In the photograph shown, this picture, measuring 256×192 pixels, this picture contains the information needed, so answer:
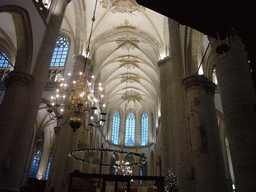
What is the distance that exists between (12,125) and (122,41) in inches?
513

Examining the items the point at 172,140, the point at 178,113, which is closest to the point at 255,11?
the point at 178,113

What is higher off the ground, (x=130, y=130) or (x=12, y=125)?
(x=130, y=130)

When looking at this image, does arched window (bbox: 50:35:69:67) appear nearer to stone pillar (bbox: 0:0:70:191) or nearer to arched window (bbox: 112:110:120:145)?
stone pillar (bbox: 0:0:70:191)

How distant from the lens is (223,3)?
132 inches

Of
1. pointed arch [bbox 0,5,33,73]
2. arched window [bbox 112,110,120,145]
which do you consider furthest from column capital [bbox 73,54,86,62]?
arched window [bbox 112,110,120,145]

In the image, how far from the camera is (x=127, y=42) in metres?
18.2

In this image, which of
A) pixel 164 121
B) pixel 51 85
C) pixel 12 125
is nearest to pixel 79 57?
pixel 51 85

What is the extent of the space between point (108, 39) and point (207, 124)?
11675 millimetres

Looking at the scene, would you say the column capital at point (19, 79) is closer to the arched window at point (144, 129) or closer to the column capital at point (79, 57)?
the column capital at point (79, 57)

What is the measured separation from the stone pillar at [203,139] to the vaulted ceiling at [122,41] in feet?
24.6

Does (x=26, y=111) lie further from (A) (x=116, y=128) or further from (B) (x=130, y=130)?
(B) (x=130, y=130)

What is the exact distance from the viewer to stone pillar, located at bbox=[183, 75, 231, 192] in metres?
6.06

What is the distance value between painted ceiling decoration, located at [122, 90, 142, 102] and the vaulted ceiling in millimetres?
1025

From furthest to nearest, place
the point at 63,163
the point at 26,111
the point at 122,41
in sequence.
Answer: the point at 122,41
the point at 63,163
the point at 26,111
